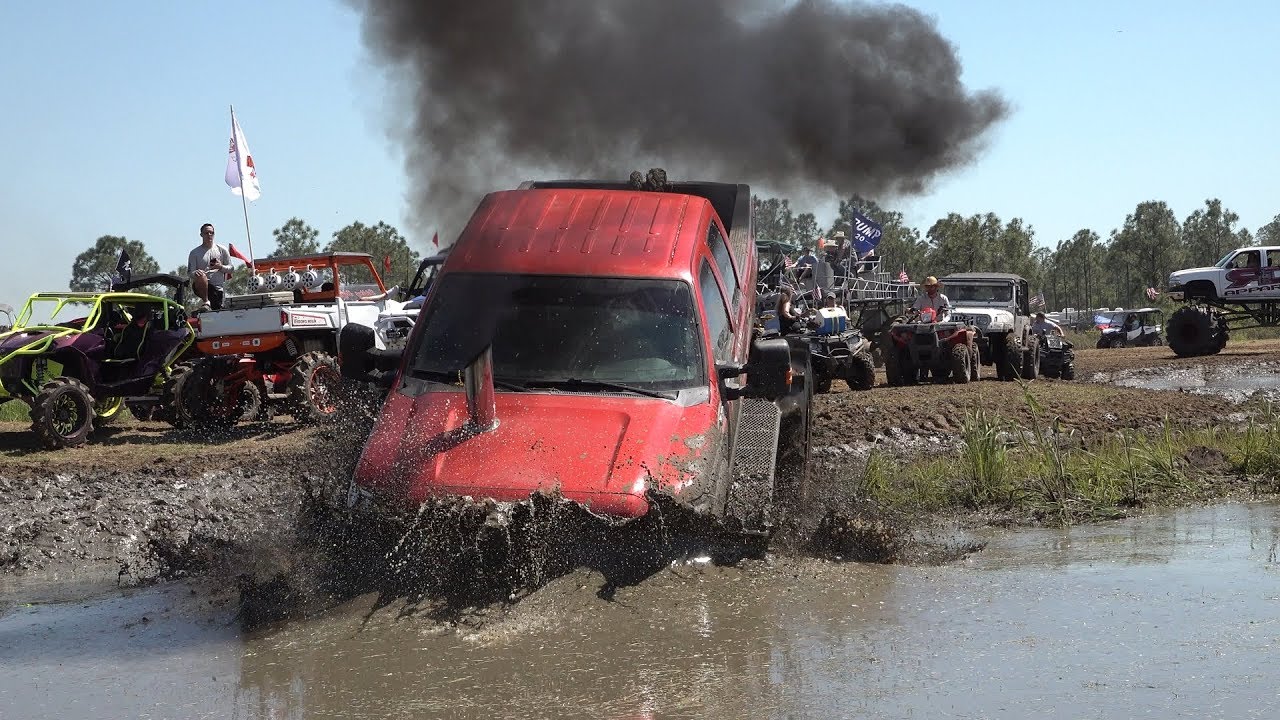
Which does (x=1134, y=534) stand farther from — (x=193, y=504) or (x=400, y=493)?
(x=193, y=504)

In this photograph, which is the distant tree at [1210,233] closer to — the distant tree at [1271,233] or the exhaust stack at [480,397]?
the distant tree at [1271,233]

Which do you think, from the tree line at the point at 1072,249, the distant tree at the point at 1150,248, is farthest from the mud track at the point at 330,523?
the distant tree at the point at 1150,248

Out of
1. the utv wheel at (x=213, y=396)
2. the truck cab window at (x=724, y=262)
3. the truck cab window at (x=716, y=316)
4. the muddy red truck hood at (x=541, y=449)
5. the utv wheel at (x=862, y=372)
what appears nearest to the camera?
the muddy red truck hood at (x=541, y=449)

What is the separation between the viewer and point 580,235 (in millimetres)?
7480

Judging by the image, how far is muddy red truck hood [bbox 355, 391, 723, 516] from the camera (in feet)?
19.4

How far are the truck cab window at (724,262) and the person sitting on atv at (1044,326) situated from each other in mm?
16381

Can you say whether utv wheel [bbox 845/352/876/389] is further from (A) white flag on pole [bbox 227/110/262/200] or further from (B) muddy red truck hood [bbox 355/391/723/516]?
(B) muddy red truck hood [bbox 355/391/723/516]

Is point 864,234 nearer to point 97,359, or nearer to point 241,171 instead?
point 241,171

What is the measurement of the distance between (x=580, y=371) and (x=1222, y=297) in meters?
26.7

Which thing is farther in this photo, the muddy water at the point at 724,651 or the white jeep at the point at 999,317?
the white jeep at the point at 999,317

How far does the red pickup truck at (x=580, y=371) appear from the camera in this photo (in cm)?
609

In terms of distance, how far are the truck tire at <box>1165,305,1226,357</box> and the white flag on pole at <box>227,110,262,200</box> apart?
63.5 ft

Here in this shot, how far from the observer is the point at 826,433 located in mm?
13547

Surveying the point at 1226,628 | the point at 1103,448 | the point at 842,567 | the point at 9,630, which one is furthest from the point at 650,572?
the point at 1103,448
